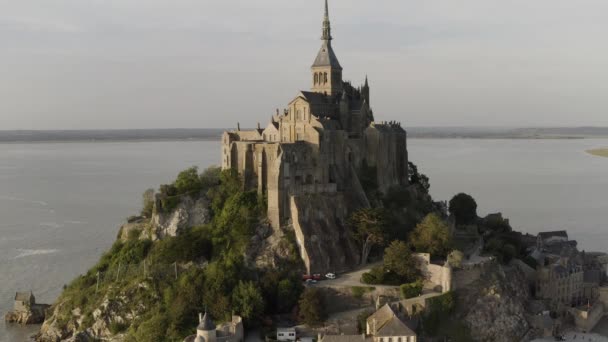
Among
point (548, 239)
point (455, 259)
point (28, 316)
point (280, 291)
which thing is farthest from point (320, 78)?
point (28, 316)

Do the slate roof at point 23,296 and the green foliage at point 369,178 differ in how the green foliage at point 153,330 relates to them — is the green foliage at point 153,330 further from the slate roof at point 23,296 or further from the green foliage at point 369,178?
the green foliage at point 369,178

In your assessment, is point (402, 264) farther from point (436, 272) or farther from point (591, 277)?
point (591, 277)

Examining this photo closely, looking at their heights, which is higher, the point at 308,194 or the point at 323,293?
the point at 308,194

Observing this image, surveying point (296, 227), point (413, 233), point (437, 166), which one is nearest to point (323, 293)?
point (296, 227)

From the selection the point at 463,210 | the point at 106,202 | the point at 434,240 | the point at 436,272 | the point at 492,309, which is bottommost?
the point at 492,309

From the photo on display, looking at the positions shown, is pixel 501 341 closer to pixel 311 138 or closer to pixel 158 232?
pixel 311 138

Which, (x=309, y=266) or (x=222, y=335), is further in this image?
(x=309, y=266)
